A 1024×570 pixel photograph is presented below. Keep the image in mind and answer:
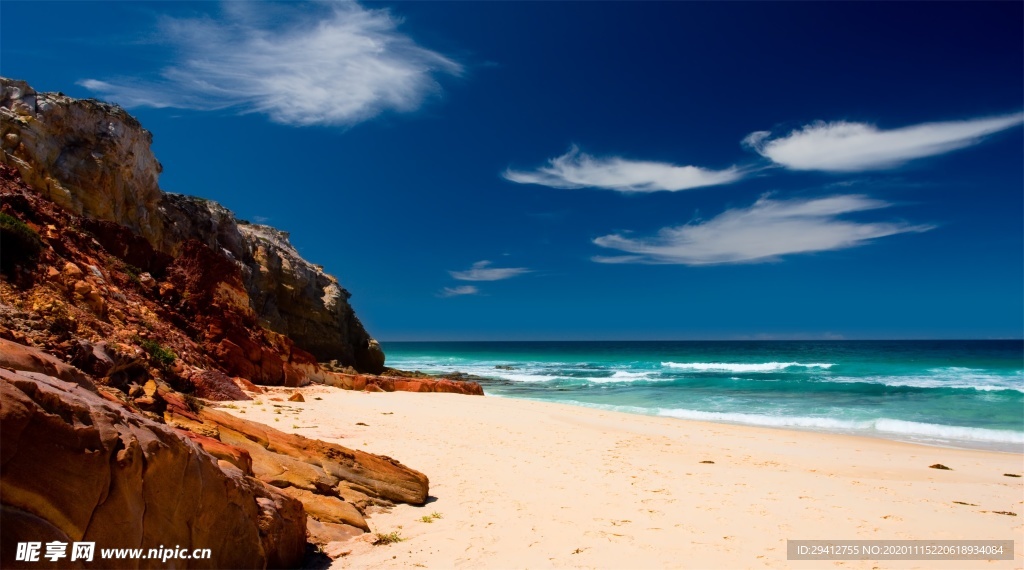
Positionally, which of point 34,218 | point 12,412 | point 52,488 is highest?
point 34,218

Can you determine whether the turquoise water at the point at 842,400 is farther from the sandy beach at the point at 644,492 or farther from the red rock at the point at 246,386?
the red rock at the point at 246,386

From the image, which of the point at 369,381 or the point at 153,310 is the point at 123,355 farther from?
the point at 369,381

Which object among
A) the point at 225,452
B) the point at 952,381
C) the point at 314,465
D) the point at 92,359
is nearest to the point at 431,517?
the point at 314,465

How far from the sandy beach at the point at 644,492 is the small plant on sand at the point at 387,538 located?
112mm

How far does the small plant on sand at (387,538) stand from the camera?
219 inches

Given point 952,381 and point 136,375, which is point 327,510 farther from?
point 952,381

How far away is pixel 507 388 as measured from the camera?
3578cm

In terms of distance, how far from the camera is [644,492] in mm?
8070

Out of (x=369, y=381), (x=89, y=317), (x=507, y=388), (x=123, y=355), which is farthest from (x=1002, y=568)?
(x=507, y=388)

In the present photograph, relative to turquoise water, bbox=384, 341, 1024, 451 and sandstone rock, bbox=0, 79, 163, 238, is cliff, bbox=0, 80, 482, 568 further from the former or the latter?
turquoise water, bbox=384, 341, 1024, 451

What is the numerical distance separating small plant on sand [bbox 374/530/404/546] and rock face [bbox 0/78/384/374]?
13.8 m

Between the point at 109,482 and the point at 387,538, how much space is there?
318cm

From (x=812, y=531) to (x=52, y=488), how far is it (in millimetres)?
7604

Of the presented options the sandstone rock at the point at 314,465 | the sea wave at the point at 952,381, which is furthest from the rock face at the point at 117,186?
the sea wave at the point at 952,381
